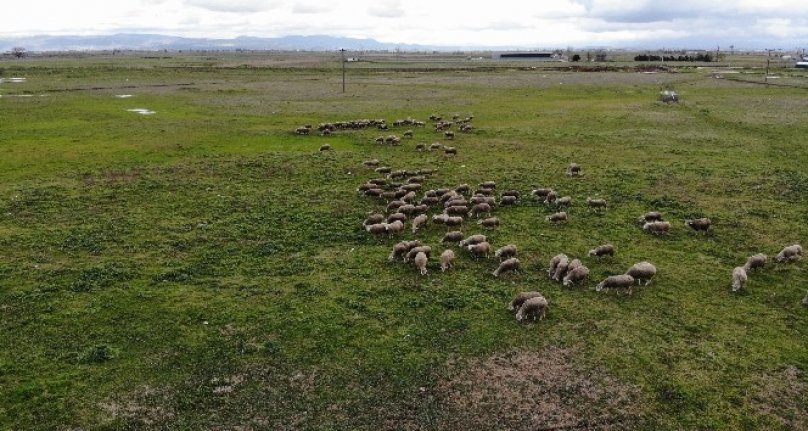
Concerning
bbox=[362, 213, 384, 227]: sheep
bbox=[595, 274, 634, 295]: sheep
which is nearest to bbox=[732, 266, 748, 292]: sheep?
bbox=[595, 274, 634, 295]: sheep

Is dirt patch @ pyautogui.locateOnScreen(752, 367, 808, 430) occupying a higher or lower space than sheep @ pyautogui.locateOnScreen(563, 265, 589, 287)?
lower

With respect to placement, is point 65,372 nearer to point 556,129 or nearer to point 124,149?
point 124,149

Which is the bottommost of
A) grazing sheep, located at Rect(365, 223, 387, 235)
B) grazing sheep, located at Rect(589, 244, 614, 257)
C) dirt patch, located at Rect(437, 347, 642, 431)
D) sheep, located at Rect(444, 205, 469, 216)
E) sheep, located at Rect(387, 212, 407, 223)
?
dirt patch, located at Rect(437, 347, 642, 431)

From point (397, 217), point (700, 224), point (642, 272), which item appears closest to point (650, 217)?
point (700, 224)

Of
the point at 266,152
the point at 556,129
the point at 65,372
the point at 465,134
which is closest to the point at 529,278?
the point at 65,372

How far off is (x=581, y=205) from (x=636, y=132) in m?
17.4

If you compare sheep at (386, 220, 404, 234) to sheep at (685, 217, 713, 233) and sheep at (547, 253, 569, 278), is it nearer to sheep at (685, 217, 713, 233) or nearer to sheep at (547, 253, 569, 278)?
sheep at (547, 253, 569, 278)

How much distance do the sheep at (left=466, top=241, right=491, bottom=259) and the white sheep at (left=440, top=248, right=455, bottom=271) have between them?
63 centimetres

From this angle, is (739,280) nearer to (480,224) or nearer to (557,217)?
(557,217)

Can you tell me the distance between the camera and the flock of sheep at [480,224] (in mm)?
14320

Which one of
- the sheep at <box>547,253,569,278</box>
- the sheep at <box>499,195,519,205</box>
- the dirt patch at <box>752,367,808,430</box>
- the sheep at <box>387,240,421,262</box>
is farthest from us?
the sheep at <box>499,195,519,205</box>

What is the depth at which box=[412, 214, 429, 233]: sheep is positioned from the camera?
60.3 feet

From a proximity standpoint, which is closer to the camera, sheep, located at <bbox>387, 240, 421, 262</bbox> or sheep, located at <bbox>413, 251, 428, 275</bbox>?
sheep, located at <bbox>413, 251, 428, 275</bbox>

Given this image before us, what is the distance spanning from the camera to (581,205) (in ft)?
68.7
